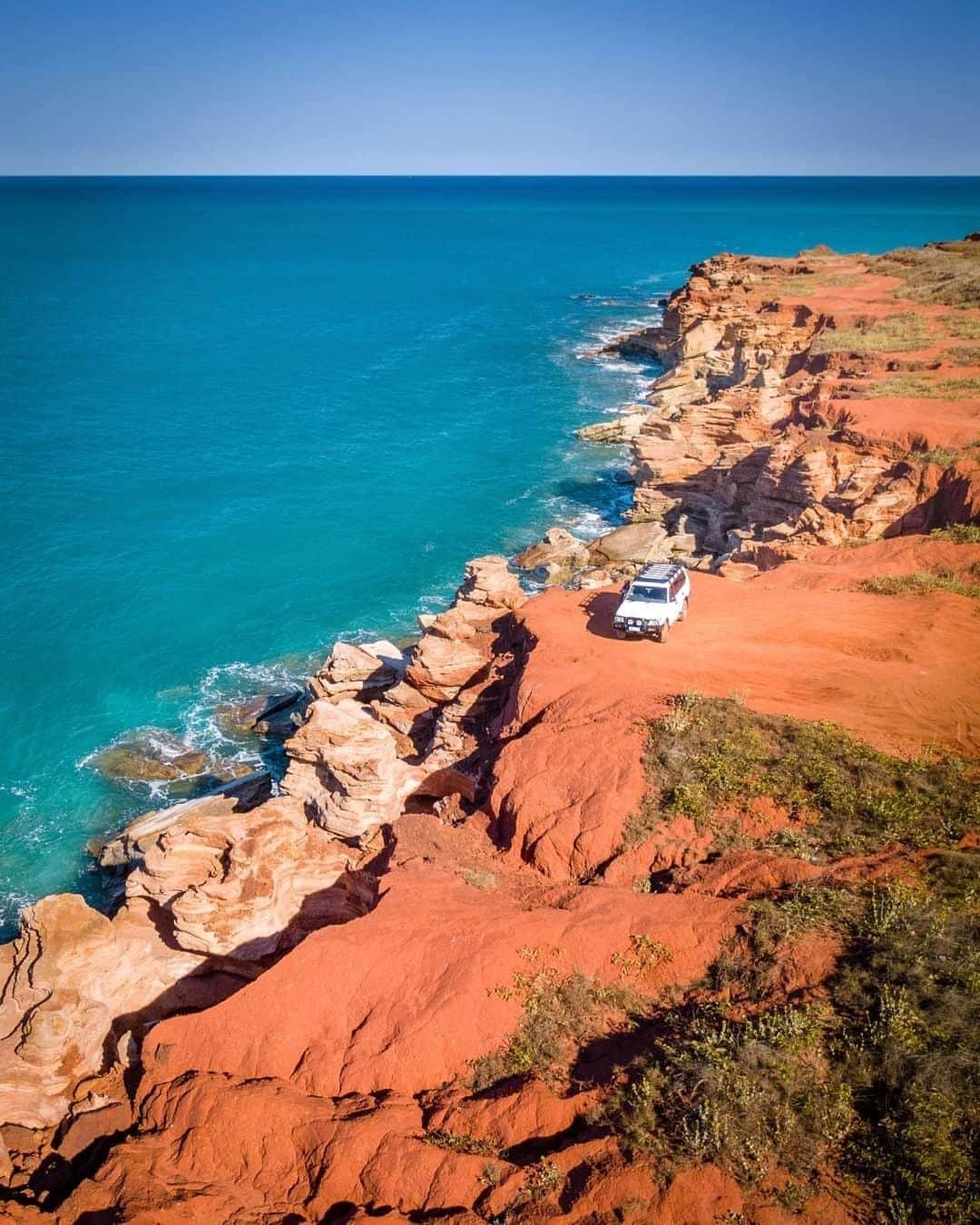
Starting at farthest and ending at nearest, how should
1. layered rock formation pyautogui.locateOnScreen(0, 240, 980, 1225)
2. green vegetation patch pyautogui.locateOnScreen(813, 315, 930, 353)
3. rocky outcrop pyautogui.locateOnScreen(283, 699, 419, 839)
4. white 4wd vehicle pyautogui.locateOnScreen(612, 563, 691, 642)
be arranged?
green vegetation patch pyautogui.locateOnScreen(813, 315, 930, 353)
white 4wd vehicle pyautogui.locateOnScreen(612, 563, 691, 642)
rocky outcrop pyautogui.locateOnScreen(283, 699, 419, 839)
layered rock formation pyautogui.locateOnScreen(0, 240, 980, 1225)

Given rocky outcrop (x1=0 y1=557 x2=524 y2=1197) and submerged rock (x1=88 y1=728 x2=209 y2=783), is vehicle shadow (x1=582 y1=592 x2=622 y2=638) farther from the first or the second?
submerged rock (x1=88 y1=728 x2=209 y2=783)

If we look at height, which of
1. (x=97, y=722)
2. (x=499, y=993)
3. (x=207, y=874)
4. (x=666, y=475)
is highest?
(x=666, y=475)

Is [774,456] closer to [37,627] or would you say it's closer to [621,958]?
[621,958]

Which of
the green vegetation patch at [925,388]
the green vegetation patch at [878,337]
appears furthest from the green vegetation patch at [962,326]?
the green vegetation patch at [925,388]

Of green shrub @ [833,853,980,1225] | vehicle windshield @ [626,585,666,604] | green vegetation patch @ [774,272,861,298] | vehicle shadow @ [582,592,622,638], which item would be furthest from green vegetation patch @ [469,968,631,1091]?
green vegetation patch @ [774,272,861,298]

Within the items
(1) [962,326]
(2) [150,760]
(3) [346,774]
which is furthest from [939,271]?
(2) [150,760]

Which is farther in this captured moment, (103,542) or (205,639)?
(103,542)

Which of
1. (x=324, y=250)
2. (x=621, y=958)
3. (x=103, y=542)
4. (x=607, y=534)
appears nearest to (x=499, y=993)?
(x=621, y=958)
